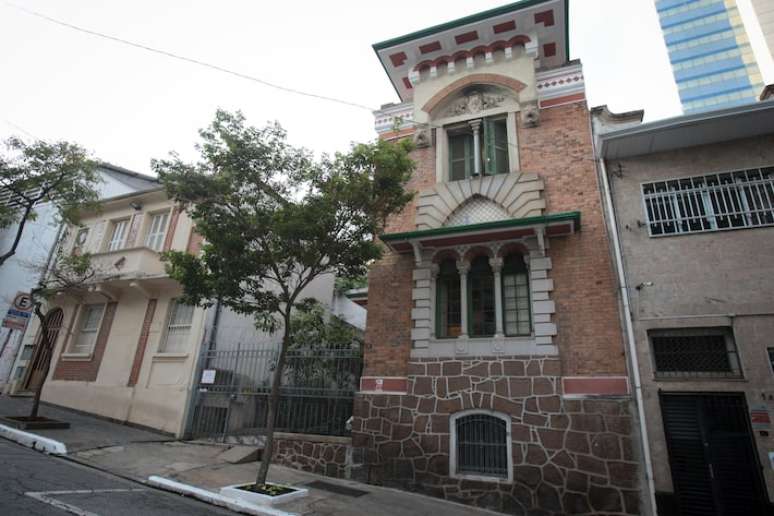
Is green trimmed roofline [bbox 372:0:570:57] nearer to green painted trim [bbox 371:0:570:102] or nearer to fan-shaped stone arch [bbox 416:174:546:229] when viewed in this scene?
green painted trim [bbox 371:0:570:102]

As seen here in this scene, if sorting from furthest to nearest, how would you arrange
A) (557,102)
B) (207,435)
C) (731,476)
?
1. (207,435)
2. (557,102)
3. (731,476)

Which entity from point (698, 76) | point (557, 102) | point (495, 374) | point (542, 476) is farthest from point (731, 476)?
point (698, 76)

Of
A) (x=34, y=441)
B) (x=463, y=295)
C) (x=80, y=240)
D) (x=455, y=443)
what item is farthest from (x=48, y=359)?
(x=463, y=295)

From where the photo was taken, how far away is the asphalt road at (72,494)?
527 centimetres

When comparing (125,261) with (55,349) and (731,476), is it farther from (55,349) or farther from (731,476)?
(731,476)

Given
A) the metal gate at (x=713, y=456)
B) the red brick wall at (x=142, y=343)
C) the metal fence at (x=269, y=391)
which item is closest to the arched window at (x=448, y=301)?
the metal fence at (x=269, y=391)

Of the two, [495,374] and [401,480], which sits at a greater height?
[495,374]

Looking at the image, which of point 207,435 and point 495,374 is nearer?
point 495,374

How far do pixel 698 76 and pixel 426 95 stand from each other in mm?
81089

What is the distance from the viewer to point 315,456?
31.8 ft

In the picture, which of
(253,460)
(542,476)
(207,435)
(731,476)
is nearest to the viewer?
(731,476)

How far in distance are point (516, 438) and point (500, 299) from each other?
2831 millimetres

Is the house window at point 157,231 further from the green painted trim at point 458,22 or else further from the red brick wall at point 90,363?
the green painted trim at point 458,22

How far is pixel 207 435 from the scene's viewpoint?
38.1 feet
